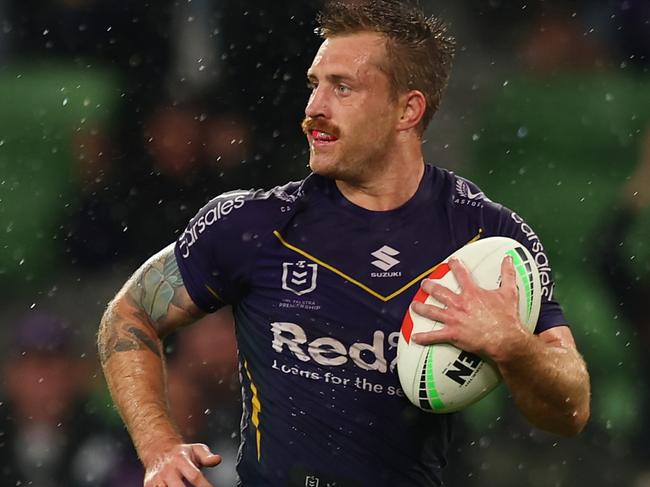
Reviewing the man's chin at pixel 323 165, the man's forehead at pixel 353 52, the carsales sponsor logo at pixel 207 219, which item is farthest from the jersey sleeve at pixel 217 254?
the man's forehead at pixel 353 52

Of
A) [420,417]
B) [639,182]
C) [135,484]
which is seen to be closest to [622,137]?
[639,182]

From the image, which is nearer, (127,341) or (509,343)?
(509,343)

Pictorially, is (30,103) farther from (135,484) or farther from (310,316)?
(310,316)

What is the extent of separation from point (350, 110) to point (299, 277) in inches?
21.0

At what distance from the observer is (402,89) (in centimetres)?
404

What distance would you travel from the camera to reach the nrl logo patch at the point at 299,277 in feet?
12.7

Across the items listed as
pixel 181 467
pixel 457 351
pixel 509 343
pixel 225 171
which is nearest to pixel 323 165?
pixel 457 351

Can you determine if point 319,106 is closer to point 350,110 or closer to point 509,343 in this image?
point 350,110

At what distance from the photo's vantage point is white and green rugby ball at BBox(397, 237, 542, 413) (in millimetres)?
3475

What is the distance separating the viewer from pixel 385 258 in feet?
12.7

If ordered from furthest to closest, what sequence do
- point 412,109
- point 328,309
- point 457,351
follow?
point 412,109 → point 328,309 → point 457,351

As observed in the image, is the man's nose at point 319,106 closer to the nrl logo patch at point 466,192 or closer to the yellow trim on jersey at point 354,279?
the yellow trim on jersey at point 354,279

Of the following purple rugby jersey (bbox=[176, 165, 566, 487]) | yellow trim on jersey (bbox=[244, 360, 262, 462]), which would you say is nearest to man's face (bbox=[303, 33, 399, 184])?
purple rugby jersey (bbox=[176, 165, 566, 487])

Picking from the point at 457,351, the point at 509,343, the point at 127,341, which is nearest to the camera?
the point at 509,343
